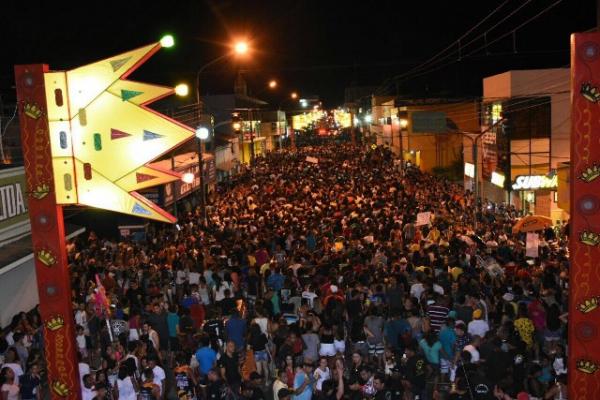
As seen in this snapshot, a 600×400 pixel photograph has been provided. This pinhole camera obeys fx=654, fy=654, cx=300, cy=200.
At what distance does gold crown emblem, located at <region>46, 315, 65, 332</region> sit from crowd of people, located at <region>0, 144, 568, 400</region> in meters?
2.42

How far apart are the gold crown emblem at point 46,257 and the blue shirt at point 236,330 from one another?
4515 mm

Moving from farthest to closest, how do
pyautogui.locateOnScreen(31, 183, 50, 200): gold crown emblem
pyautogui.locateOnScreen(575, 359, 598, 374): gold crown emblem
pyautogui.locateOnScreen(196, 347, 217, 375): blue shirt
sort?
pyautogui.locateOnScreen(196, 347, 217, 375): blue shirt → pyautogui.locateOnScreen(575, 359, 598, 374): gold crown emblem → pyautogui.locateOnScreen(31, 183, 50, 200): gold crown emblem

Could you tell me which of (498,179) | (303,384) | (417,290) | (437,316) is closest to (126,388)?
(303,384)

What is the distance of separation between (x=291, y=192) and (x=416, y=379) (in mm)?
21040

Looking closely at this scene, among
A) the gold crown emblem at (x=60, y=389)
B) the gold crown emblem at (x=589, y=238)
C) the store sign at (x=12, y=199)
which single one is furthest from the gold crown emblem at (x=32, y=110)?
the store sign at (x=12, y=199)

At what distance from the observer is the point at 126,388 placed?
8336mm

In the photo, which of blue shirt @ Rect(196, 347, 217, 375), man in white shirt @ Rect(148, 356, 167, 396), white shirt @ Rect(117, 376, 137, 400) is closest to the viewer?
white shirt @ Rect(117, 376, 137, 400)

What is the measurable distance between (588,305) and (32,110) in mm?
5479

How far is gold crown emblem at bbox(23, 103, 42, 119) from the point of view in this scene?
18.4 feet

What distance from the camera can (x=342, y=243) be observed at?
1747cm

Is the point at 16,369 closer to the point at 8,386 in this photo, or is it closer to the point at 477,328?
the point at 8,386

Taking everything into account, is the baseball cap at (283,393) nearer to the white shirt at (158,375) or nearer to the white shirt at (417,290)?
the white shirt at (158,375)

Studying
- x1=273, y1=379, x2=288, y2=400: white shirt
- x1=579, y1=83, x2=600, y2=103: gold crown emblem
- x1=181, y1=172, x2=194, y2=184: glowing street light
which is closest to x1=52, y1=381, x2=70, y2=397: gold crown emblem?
x1=181, y1=172, x2=194, y2=184: glowing street light

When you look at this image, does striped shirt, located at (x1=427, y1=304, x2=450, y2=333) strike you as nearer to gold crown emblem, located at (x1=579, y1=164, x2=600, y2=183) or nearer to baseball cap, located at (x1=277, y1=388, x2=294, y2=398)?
baseball cap, located at (x1=277, y1=388, x2=294, y2=398)
